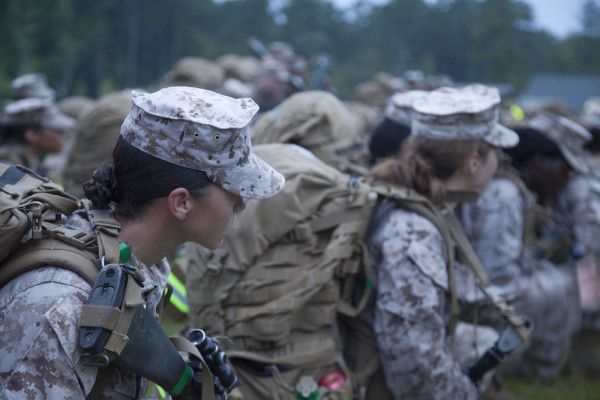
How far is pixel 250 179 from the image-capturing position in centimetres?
224

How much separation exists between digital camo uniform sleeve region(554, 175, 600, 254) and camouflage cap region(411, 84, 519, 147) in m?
2.37

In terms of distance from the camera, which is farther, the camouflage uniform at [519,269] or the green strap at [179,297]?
the camouflage uniform at [519,269]

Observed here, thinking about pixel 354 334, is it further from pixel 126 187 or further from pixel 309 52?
pixel 309 52

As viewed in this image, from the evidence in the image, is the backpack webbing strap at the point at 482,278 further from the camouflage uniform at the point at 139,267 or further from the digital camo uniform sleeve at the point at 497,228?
the camouflage uniform at the point at 139,267

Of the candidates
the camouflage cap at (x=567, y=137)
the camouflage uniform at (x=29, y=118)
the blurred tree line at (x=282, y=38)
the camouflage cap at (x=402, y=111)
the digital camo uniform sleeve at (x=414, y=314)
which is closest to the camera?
the digital camo uniform sleeve at (x=414, y=314)

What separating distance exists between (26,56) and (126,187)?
20.2 meters

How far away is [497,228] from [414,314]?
2.01m

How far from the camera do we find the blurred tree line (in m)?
24.0

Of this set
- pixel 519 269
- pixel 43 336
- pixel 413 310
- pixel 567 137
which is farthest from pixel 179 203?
pixel 567 137

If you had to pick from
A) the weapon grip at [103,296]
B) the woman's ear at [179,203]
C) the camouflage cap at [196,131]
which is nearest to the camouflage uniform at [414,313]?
the camouflage cap at [196,131]

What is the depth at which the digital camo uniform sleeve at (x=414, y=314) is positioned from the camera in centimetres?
304

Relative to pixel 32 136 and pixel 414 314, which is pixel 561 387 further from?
pixel 32 136

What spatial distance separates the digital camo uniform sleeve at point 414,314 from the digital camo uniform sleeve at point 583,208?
3.01 m

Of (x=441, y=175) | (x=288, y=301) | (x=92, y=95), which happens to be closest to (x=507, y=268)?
(x=441, y=175)
